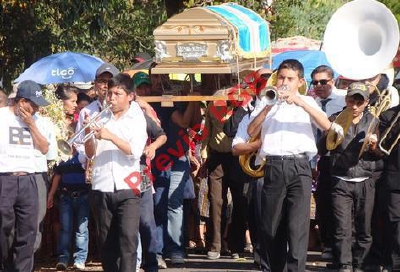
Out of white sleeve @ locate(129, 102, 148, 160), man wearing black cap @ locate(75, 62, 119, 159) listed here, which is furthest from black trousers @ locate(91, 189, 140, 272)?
man wearing black cap @ locate(75, 62, 119, 159)

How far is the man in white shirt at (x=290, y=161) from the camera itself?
9.74 metres

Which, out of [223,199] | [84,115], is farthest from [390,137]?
[84,115]

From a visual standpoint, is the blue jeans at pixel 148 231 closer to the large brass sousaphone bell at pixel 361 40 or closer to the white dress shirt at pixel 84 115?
the white dress shirt at pixel 84 115

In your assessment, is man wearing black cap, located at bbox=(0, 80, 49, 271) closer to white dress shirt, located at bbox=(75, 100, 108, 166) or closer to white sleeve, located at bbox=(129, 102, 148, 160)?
white dress shirt, located at bbox=(75, 100, 108, 166)

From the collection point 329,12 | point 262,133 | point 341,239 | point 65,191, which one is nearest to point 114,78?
point 262,133

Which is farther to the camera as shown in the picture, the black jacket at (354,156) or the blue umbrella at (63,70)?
the blue umbrella at (63,70)

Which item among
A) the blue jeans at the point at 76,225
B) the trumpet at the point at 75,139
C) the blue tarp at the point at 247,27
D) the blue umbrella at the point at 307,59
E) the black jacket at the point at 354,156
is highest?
the blue tarp at the point at 247,27

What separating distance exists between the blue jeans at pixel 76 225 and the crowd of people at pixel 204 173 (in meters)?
0.01

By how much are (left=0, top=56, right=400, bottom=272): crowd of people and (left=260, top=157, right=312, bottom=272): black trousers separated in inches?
0.4

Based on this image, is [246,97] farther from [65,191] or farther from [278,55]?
[278,55]

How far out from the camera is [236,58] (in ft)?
36.6

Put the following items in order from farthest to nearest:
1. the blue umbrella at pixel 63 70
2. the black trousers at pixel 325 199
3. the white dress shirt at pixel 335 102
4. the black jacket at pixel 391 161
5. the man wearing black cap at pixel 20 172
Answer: the blue umbrella at pixel 63 70, the white dress shirt at pixel 335 102, the black trousers at pixel 325 199, the black jacket at pixel 391 161, the man wearing black cap at pixel 20 172

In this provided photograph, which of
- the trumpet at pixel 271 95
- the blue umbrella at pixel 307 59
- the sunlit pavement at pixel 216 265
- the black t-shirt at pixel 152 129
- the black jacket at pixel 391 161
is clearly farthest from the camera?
the blue umbrella at pixel 307 59

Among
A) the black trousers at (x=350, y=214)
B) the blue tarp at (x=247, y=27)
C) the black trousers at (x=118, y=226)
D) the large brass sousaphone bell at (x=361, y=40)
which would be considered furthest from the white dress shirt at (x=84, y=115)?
the black trousers at (x=350, y=214)
